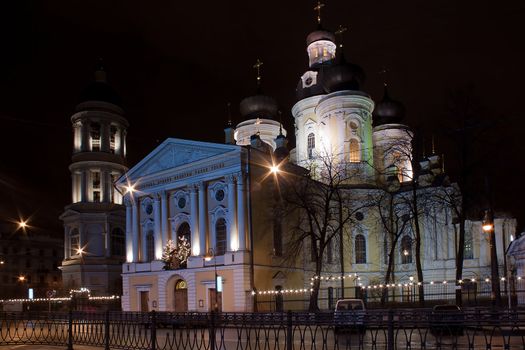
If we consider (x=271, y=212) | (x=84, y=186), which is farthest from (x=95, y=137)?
(x=271, y=212)

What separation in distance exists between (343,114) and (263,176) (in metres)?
13.5

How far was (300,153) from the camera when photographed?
60250 millimetres

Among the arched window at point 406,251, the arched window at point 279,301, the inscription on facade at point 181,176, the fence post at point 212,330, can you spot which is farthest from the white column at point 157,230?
the fence post at point 212,330

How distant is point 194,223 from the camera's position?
45531mm

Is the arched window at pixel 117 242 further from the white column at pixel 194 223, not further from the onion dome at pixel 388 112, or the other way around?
the onion dome at pixel 388 112

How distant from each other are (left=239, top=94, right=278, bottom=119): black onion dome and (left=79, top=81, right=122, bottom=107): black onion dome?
1338cm

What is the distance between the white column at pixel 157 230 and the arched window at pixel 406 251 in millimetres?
21834

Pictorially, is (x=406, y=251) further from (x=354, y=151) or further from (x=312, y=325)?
(x=312, y=325)

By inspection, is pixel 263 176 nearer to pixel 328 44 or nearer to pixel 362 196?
pixel 362 196

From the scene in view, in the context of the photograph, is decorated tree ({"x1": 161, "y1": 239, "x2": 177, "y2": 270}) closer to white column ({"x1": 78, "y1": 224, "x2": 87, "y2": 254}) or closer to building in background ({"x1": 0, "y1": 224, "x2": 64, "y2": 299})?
white column ({"x1": 78, "y1": 224, "x2": 87, "y2": 254})

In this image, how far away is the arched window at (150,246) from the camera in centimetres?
4969

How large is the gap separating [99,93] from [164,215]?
2137 cm

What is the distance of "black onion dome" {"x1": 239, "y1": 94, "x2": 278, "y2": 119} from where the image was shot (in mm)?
63250

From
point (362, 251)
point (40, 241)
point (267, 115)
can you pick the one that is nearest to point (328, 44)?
point (267, 115)
